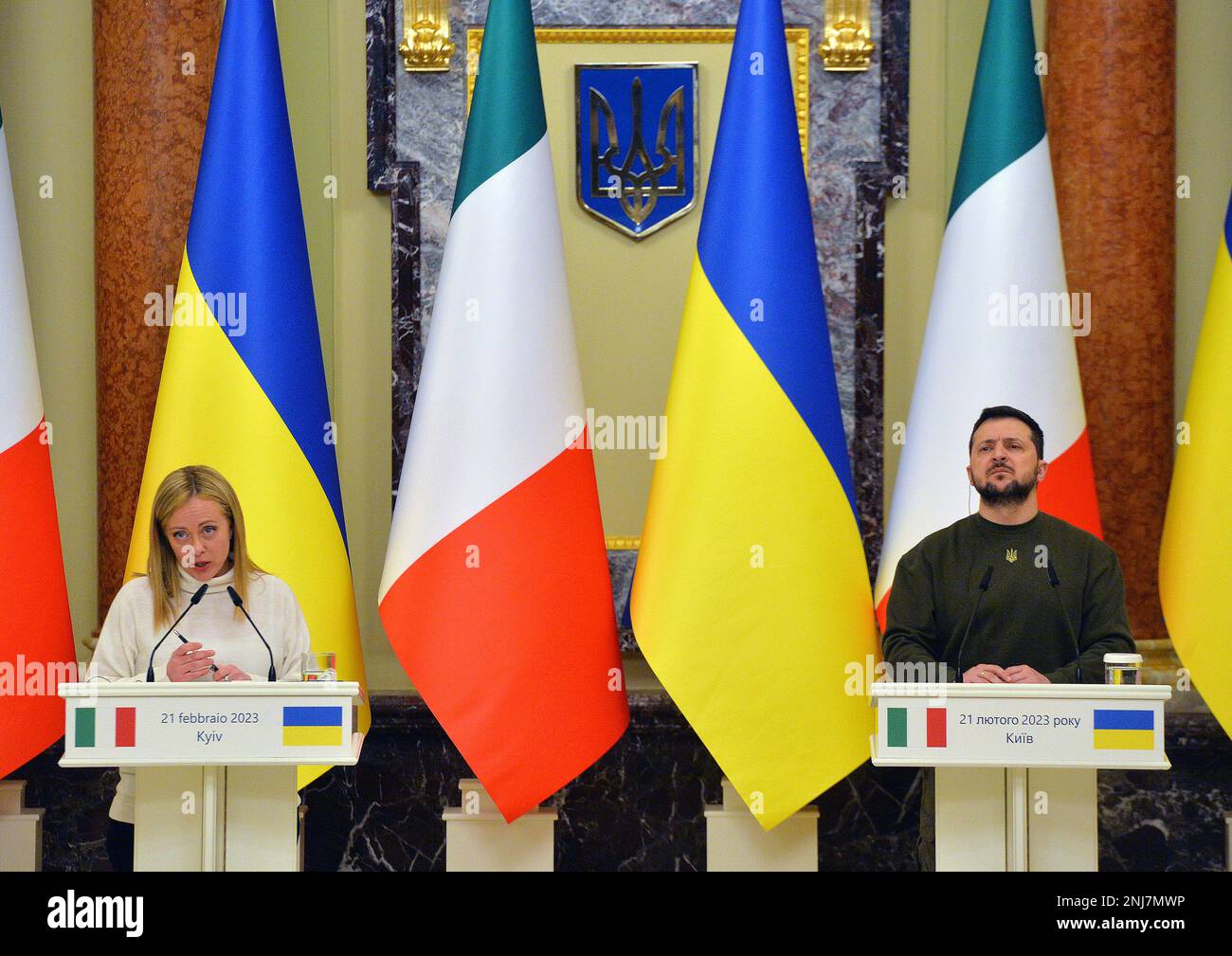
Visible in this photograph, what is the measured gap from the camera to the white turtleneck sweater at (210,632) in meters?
3.14

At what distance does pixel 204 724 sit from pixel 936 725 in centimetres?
152

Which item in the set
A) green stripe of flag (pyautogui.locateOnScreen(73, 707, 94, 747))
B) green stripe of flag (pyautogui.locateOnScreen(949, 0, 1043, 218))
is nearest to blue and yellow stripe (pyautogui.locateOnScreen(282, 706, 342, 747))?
green stripe of flag (pyautogui.locateOnScreen(73, 707, 94, 747))

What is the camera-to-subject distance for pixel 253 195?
3.73 metres

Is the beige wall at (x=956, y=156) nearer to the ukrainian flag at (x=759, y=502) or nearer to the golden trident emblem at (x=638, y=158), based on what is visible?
the golden trident emblem at (x=638, y=158)

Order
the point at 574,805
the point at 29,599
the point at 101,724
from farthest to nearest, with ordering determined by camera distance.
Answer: the point at 574,805
the point at 29,599
the point at 101,724

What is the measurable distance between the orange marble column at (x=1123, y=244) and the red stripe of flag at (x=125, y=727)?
113 inches

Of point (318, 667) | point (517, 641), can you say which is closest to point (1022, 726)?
point (517, 641)

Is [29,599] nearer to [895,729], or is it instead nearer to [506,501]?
[506,501]

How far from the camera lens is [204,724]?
9.41ft

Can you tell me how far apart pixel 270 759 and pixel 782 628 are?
52.6 inches

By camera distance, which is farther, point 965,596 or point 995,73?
point 995,73

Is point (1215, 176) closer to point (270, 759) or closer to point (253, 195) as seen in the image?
point (253, 195)

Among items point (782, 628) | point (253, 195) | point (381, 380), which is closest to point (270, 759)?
point (782, 628)

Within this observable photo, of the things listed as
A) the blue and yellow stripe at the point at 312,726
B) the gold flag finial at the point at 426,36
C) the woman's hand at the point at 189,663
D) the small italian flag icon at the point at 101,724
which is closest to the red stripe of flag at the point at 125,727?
the small italian flag icon at the point at 101,724
